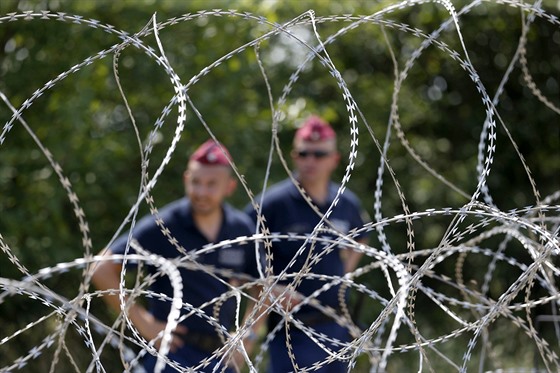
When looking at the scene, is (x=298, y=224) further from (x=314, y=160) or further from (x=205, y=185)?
(x=205, y=185)

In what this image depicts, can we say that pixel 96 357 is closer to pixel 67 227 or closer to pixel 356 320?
pixel 356 320

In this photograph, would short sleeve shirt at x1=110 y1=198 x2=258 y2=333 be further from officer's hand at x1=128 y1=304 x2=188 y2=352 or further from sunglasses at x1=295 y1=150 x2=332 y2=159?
sunglasses at x1=295 y1=150 x2=332 y2=159

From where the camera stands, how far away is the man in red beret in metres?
4.31

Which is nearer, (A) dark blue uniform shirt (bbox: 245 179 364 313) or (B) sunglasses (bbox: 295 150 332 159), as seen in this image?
(A) dark blue uniform shirt (bbox: 245 179 364 313)

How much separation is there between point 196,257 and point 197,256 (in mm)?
25

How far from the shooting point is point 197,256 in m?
4.38

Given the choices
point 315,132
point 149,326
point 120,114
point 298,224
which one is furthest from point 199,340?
point 120,114

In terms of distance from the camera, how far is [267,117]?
6926mm

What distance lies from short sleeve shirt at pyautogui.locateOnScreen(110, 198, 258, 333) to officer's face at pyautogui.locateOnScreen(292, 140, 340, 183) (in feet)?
1.33

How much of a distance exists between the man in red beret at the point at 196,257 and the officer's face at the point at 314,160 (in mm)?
403

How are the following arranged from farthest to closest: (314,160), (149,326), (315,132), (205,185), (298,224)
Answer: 1. (315,132)
2. (314,160)
3. (298,224)
4. (205,185)
5. (149,326)

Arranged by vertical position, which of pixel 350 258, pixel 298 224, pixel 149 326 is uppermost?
pixel 298 224

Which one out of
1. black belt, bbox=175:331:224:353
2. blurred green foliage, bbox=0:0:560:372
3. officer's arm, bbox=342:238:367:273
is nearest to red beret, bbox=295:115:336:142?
officer's arm, bbox=342:238:367:273

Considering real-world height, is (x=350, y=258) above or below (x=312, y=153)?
below
